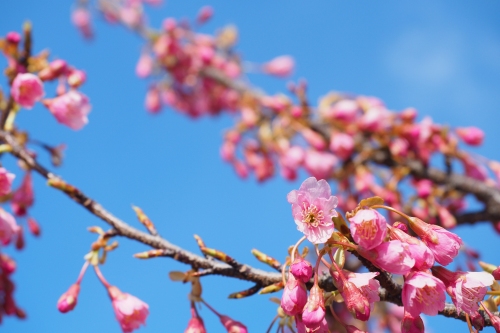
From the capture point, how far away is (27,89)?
5.89 ft

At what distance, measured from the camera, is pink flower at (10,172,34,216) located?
223cm

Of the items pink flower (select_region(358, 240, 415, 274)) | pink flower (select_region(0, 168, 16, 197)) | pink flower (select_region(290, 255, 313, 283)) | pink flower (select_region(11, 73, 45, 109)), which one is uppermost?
pink flower (select_region(11, 73, 45, 109))

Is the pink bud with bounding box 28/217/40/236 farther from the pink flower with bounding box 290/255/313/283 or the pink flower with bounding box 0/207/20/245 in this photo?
the pink flower with bounding box 290/255/313/283

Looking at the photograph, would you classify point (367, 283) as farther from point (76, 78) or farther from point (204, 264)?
point (76, 78)

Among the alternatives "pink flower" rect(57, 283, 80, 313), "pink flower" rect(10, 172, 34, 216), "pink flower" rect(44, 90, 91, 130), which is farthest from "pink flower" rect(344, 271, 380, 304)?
"pink flower" rect(10, 172, 34, 216)

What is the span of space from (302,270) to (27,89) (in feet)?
4.64

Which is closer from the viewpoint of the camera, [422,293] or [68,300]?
[422,293]

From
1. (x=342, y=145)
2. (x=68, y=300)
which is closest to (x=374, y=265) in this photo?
(x=68, y=300)

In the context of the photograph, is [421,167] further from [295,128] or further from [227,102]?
[227,102]

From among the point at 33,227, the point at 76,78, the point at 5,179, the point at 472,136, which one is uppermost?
the point at 472,136

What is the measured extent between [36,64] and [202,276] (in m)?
1.30

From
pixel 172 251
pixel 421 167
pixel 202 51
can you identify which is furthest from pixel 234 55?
pixel 172 251

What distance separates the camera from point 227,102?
530 cm

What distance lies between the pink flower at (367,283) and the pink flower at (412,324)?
0.26 ft
